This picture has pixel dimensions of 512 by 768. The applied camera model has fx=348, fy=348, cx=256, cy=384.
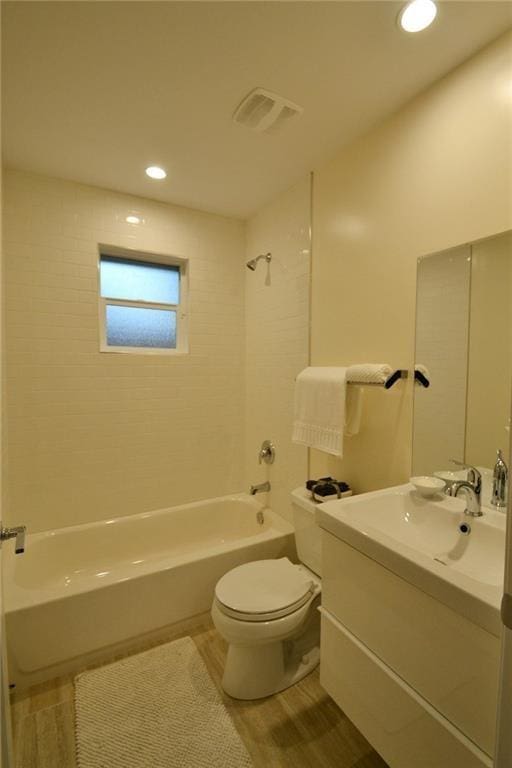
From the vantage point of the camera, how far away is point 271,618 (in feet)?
4.59

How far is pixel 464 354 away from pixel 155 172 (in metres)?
1.87

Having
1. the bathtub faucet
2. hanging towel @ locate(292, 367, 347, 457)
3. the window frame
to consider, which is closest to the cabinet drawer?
hanging towel @ locate(292, 367, 347, 457)

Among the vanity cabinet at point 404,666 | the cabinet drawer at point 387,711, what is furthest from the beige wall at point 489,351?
the cabinet drawer at point 387,711

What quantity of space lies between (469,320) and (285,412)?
1265 millimetres

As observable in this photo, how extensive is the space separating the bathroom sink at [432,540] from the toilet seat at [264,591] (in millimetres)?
523

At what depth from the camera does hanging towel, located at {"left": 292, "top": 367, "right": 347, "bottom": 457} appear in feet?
5.35

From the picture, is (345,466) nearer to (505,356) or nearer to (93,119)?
(505,356)

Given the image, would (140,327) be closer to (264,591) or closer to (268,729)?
(264,591)

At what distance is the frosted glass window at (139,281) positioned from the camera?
2344 millimetres

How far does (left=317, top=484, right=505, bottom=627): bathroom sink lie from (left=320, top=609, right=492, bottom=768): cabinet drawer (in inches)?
12.1

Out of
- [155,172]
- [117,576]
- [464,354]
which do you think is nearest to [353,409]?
[464,354]

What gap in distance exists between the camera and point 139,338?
8.05ft

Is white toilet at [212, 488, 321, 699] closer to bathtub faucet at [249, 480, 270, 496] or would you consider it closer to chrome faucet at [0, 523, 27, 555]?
bathtub faucet at [249, 480, 270, 496]

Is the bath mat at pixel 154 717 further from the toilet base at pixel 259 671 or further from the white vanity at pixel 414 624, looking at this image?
the white vanity at pixel 414 624
